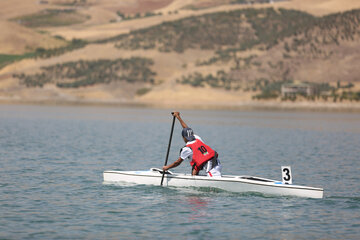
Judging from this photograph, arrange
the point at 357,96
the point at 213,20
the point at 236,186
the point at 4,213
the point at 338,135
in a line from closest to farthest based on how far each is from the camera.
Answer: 1. the point at 4,213
2. the point at 236,186
3. the point at 338,135
4. the point at 357,96
5. the point at 213,20

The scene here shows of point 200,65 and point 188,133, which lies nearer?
point 188,133

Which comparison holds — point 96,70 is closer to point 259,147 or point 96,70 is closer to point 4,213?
point 259,147

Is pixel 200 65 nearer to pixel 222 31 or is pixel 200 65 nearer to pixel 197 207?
pixel 222 31

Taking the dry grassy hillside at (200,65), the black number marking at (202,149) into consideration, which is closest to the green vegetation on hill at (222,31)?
the dry grassy hillside at (200,65)

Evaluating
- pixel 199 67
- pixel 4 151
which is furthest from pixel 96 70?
pixel 4 151

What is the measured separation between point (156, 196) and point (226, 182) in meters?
2.22

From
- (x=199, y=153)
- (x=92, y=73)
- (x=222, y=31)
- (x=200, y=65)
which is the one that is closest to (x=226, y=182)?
(x=199, y=153)

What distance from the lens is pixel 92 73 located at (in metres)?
131

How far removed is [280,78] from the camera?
119 m

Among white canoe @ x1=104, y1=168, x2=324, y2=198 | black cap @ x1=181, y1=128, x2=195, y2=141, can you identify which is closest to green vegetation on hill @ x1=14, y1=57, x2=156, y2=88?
white canoe @ x1=104, y1=168, x2=324, y2=198

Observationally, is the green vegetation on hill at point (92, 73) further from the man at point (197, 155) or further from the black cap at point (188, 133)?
the black cap at point (188, 133)

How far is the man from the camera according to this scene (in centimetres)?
2084

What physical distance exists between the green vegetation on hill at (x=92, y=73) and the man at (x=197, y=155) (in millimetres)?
104011

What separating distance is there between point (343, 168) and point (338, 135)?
22.1 m
